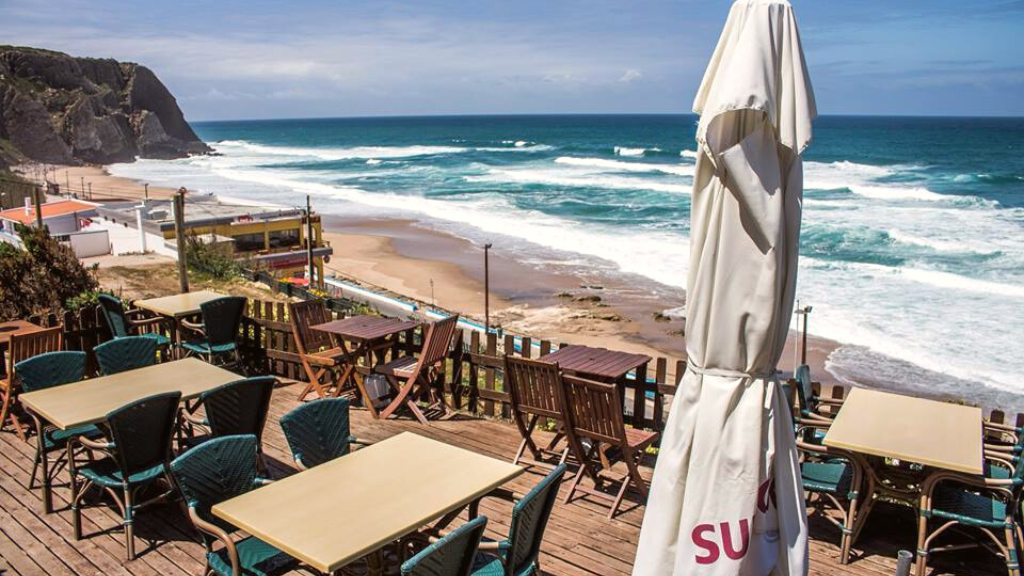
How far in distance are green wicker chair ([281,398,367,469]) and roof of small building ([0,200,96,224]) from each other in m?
20.4

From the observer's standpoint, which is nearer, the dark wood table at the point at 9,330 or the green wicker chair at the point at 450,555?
the green wicker chair at the point at 450,555

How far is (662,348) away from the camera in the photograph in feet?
59.6

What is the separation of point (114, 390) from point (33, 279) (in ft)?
16.2

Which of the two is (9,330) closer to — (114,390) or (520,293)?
(114,390)

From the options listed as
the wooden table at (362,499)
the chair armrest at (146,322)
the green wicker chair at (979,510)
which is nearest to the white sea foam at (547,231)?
the chair armrest at (146,322)

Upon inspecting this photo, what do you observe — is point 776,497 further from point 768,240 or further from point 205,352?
point 205,352

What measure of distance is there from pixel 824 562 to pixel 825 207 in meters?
36.6

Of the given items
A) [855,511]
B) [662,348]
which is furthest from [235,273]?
[855,511]

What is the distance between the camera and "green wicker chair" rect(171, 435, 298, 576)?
3.70 metres

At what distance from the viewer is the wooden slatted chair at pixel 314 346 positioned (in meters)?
7.36

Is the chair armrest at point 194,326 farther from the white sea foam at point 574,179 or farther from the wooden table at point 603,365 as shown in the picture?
the white sea foam at point 574,179

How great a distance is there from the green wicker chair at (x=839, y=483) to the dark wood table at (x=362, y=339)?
3.60 m

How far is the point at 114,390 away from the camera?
17.4 ft

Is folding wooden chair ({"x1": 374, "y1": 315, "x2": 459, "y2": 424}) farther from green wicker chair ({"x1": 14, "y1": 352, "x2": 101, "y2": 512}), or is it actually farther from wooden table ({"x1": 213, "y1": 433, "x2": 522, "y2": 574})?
wooden table ({"x1": 213, "y1": 433, "x2": 522, "y2": 574})
